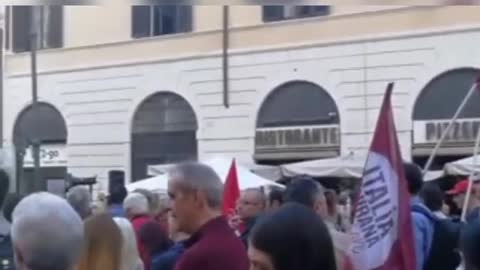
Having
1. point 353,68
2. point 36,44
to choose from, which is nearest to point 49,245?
point 353,68

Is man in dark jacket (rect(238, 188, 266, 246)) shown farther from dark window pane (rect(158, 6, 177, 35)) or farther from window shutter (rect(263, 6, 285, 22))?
dark window pane (rect(158, 6, 177, 35))

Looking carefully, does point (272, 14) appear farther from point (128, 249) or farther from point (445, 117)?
point (128, 249)

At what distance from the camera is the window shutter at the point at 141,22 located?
2466 cm

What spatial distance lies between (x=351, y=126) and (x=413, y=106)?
1254 millimetres

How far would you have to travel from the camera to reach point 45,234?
10.5 feet

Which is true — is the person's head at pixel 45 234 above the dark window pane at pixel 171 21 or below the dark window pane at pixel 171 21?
below

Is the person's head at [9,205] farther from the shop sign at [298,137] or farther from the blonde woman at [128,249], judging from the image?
the shop sign at [298,137]

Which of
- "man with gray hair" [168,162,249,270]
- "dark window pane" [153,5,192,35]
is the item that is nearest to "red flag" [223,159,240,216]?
"man with gray hair" [168,162,249,270]

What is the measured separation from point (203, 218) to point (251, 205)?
3838 millimetres

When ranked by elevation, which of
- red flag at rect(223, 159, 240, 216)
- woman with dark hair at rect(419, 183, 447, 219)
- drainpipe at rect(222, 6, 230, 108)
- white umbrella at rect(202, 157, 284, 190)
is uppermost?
drainpipe at rect(222, 6, 230, 108)

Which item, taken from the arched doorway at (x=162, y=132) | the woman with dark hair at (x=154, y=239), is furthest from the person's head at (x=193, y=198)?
the arched doorway at (x=162, y=132)

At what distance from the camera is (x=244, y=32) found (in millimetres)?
23250

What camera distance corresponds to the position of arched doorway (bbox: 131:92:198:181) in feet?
78.3

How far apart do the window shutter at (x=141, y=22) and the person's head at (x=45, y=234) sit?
2147 cm
